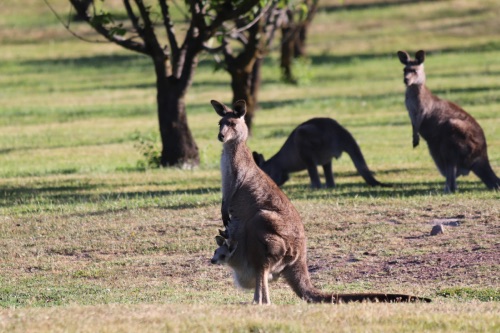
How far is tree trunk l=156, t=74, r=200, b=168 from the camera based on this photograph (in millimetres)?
16703

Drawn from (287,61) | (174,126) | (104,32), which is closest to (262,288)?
(104,32)

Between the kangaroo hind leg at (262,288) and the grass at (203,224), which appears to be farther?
the kangaroo hind leg at (262,288)

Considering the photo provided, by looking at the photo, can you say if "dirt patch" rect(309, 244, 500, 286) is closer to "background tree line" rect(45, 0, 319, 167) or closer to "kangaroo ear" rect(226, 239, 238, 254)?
"kangaroo ear" rect(226, 239, 238, 254)

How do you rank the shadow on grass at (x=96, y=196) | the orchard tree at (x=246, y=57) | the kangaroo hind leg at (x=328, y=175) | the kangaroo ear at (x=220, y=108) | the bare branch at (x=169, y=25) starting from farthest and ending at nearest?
the orchard tree at (x=246, y=57) < the bare branch at (x=169, y=25) < the kangaroo hind leg at (x=328, y=175) < the shadow on grass at (x=96, y=196) < the kangaroo ear at (x=220, y=108)

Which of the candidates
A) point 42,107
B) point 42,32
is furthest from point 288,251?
point 42,32

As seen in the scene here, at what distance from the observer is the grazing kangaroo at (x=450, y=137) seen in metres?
13.5

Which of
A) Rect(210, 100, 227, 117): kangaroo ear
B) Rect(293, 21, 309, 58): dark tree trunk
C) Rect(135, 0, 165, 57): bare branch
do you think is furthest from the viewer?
Rect(293, 21, 309, 58): dark tree trunk

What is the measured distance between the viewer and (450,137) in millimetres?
13516

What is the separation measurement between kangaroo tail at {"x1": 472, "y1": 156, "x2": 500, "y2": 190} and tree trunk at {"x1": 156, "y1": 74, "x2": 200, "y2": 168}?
16.1ft

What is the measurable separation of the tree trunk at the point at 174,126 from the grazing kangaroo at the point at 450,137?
157 inches

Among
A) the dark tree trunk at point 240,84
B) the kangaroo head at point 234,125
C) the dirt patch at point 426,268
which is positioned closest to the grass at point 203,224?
the dirt patch at point 426,268

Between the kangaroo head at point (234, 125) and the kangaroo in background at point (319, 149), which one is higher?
the kangaroo head at point (234, 125)

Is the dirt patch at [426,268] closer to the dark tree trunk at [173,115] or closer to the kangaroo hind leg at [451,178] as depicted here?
the kangaroo hind leg at [451,178]

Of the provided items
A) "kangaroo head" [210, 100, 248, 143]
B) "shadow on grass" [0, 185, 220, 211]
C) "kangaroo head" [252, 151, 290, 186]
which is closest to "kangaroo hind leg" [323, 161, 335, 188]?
"kangaroo head" [252, 151, 290, 186]
